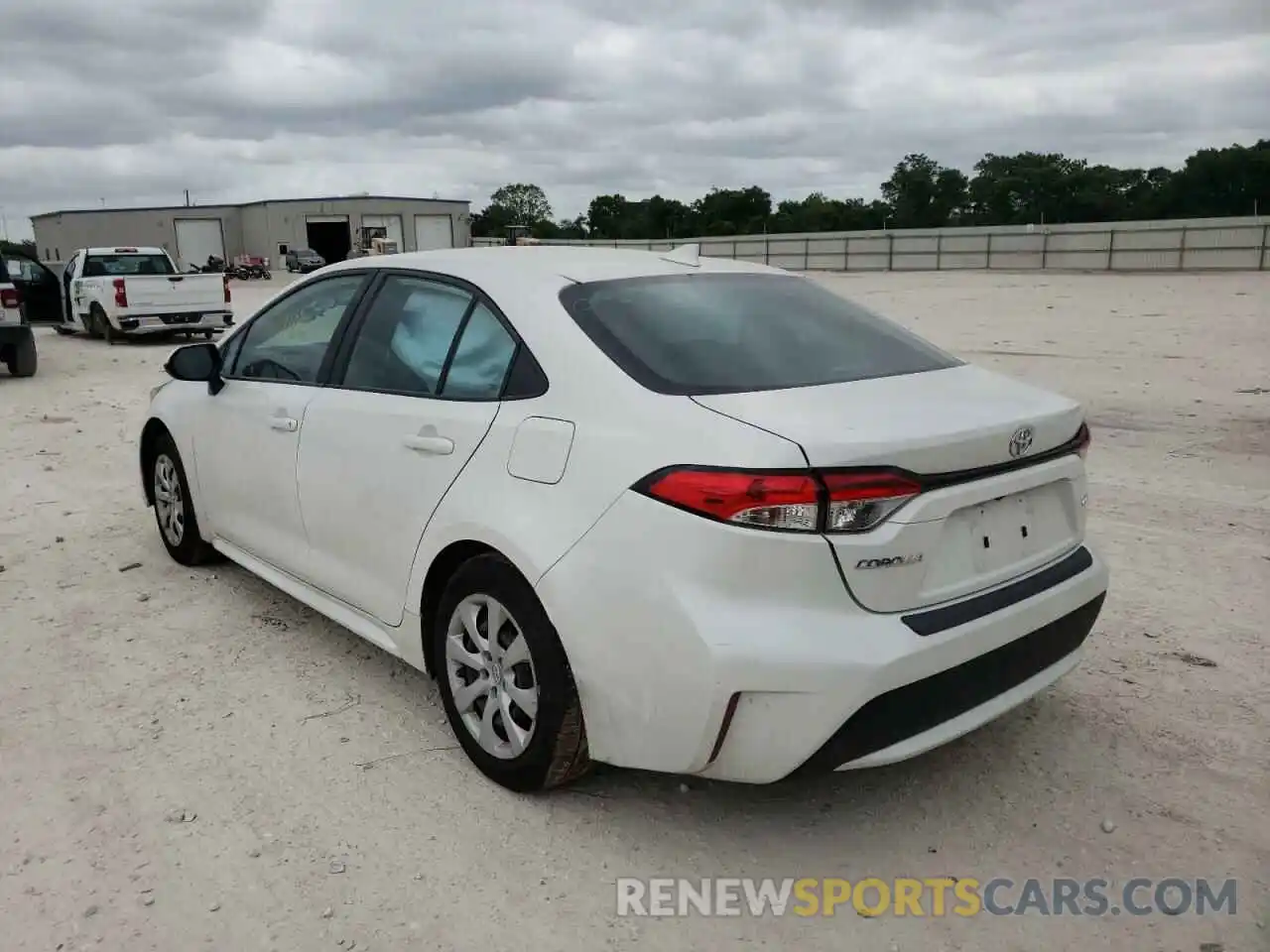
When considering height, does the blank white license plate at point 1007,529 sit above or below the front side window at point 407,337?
below

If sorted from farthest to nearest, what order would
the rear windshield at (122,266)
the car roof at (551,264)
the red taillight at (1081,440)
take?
1. the rear windshield at (122,266)
2. the car roof at (551,264)
3. the red taillight at (1081,440)

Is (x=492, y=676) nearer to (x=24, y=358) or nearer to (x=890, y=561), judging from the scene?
(x=890, y=561)

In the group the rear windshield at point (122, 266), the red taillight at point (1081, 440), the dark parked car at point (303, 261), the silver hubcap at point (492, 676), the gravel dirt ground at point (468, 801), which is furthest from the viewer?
the dark parked car at point (303, 261)

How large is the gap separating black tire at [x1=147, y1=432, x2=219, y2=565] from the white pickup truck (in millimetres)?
13574

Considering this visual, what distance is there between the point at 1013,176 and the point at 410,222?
44.8 m

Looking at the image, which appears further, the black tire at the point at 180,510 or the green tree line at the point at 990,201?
the green tree line at the point at 990,201

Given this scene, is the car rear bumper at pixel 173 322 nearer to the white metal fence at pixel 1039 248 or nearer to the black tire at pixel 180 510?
the black tire at pixel 180 510

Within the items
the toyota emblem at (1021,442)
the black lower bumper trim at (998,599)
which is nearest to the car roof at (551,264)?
the toyota emblem at (1021,442)

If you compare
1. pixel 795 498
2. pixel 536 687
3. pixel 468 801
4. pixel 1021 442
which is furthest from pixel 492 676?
pixel 1021 442

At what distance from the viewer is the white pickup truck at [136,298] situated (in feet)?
57.1

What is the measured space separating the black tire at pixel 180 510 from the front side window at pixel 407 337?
1766 millimetres

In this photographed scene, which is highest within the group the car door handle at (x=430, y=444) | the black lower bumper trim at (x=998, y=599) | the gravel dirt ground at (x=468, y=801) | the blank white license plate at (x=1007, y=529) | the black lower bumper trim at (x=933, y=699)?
the car door handle at (x=430, y=444)

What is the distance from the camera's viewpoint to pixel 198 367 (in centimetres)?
464

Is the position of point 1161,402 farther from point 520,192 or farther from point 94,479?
point 520,192
